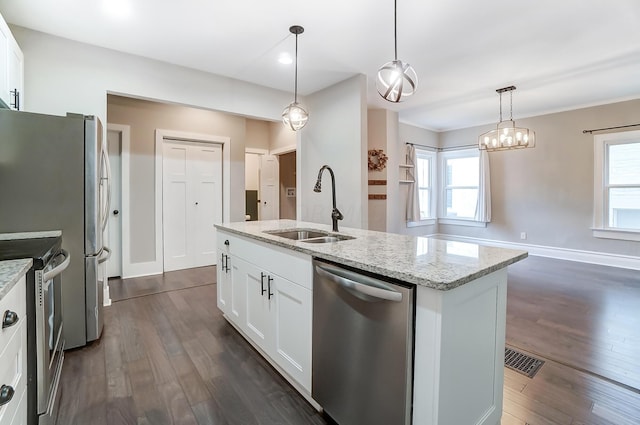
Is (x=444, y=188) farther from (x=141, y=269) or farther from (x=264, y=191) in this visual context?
(x=141, y=269)

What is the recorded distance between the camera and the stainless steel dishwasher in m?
1.14

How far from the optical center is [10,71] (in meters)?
2.30

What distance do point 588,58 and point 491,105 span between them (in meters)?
1.73

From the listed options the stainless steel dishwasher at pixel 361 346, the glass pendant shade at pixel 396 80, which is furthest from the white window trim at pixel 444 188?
the stainless steel dishwasher at pixel 361 346

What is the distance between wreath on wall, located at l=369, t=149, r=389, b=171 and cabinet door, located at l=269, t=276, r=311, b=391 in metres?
3.60

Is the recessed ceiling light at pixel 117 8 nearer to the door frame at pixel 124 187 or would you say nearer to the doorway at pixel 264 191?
the door frame at pixel 124 187

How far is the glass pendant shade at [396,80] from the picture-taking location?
1.97 metres

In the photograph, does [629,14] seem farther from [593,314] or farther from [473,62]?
[593,314]

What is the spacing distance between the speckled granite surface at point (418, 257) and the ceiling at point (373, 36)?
72.9 inches

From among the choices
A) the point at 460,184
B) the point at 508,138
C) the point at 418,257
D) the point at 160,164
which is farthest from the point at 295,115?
the point at 460,184

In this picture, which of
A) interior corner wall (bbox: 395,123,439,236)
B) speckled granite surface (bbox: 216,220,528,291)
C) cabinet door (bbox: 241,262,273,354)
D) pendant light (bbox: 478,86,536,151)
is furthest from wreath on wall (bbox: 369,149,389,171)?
cabinet door (bbox: 241,262,273,354)

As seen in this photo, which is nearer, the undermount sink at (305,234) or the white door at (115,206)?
the undermount sink at (305,234)

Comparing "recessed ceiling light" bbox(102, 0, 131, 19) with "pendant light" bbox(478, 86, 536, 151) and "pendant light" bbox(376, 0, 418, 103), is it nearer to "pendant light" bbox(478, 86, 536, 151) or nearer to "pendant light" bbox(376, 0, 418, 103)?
"pendant light" bbox(376, 0, 418, 103)

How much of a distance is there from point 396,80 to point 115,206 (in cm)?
390
